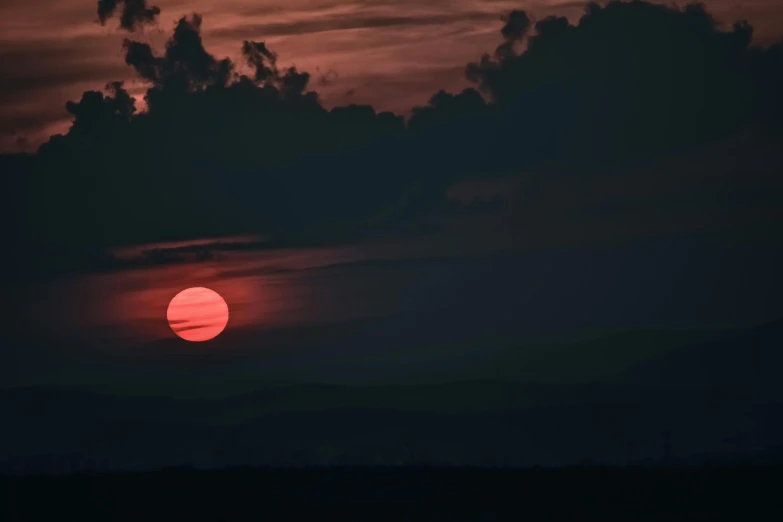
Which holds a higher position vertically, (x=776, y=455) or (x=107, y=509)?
(x=107, y=509)

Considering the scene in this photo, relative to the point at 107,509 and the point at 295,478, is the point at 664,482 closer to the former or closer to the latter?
the point at 295,478

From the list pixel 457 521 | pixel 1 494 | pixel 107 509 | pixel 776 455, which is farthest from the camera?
pixel 776 455

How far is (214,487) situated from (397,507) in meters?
7.70

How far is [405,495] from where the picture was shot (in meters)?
45.0

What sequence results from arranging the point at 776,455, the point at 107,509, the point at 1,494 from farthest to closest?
the point at 776,455, the point at 1,494, the point at 107,509

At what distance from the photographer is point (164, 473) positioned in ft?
164

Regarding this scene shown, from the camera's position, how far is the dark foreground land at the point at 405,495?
42312mm

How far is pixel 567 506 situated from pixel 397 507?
5890 mm

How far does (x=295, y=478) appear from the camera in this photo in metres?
48.0

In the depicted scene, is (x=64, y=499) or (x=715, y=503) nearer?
(x=715, y=503)

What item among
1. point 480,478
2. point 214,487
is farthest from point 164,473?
point 480,478

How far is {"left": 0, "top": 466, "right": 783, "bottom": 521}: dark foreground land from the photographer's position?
4231cm

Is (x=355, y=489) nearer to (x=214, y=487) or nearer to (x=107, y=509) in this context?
(x=214, y=487)

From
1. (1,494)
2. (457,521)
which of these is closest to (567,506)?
(457,521)
